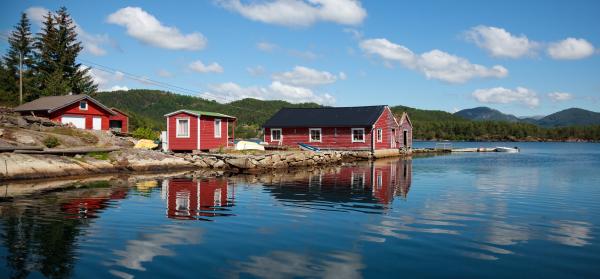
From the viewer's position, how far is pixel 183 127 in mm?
38656

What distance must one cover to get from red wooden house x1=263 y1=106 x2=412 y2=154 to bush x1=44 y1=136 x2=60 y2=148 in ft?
→ 80.0

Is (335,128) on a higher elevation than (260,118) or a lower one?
lower

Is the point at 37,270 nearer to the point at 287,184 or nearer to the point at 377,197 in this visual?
the point at 377,197

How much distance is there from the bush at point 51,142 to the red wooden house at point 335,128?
24395 millimetres

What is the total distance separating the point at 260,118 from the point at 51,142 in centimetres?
11289

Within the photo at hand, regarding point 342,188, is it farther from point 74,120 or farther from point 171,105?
point 171,105

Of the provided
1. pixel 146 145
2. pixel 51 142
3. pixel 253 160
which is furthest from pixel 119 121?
pixel 253 160

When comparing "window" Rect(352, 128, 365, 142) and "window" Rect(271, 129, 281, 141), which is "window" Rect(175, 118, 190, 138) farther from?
"window" Rect(352, 128, 365, 142)

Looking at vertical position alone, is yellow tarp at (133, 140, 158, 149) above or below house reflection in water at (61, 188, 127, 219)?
above

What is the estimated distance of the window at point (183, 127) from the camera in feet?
126

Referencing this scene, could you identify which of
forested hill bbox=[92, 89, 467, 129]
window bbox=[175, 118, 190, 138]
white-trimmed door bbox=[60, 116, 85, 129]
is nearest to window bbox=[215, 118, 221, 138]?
window bbox=[175, 118, 190, 138]

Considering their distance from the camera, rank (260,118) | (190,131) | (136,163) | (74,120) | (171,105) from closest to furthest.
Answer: (136,163), (190,131), (74,120), (260,118), (171,105)

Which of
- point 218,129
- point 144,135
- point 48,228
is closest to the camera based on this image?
point 48,228

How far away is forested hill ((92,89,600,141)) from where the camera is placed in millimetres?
139000
